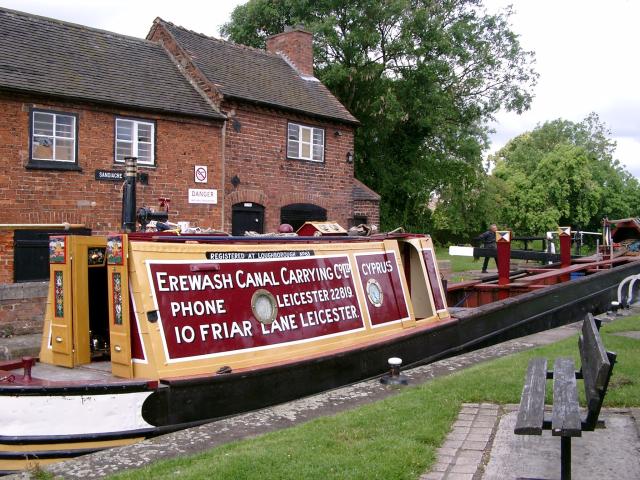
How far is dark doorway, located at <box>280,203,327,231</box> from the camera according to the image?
60.7 ft

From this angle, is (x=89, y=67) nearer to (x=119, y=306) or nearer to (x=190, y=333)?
(x=119, y=306)

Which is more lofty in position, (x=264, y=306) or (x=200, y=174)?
(x=200, y=174)

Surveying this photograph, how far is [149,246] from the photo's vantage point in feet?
20.0

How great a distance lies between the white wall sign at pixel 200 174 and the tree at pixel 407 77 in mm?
9863

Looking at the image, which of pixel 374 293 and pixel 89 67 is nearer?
pixel 374 293

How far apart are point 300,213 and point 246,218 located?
2.00m

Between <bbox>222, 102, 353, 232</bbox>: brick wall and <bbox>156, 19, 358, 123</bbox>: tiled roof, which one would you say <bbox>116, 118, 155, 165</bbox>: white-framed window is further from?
<bbox>156, 19, 358, 123</bbox>: tiled roof

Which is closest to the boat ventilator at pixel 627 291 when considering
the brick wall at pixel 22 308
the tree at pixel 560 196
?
the brick wall at pixel 22 308

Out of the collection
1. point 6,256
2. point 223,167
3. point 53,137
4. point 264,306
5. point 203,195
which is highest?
point 53,137

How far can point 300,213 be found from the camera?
19.0m

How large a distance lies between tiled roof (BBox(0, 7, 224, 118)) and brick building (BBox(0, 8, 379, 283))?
37mm

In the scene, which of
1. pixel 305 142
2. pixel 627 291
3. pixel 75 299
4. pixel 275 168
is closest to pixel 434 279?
pixel 627 291

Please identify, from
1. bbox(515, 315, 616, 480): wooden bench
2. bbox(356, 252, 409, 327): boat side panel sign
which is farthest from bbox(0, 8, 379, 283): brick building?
bbox(515, 315, 616, 480): wooden bench

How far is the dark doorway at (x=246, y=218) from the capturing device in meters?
17.2
